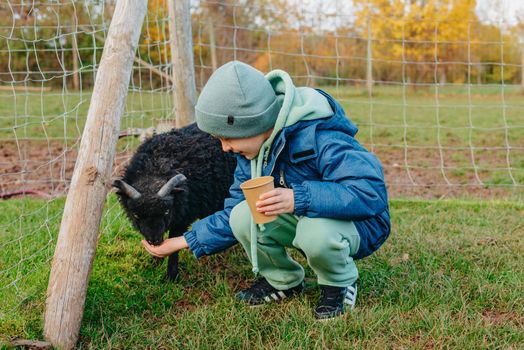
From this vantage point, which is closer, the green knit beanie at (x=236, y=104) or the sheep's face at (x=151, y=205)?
the green knit beanie at (x=236, y=104)

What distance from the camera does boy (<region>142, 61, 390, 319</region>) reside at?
2.83 m

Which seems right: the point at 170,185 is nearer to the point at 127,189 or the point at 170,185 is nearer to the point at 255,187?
the point at 127,189

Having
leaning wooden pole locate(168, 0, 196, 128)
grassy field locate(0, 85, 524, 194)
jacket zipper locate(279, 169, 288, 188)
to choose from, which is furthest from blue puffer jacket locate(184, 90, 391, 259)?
leaning wooden pole locate(168, 0, 196, 128)

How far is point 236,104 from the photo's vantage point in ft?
9.18

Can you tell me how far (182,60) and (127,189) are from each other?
191 cm

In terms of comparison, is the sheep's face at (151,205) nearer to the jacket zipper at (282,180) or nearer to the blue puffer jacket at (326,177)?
the blue puffer jacket at (326,177)

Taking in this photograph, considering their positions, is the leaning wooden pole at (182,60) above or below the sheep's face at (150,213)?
above

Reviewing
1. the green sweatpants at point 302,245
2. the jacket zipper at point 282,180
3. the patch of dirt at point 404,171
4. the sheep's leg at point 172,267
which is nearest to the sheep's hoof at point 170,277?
the sheep's leg at point 172,267

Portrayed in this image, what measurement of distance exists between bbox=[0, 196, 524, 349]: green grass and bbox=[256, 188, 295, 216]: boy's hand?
26.0 inches

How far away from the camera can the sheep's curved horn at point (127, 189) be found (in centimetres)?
353

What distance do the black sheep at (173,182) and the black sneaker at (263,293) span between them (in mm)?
598

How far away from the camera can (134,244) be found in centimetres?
431

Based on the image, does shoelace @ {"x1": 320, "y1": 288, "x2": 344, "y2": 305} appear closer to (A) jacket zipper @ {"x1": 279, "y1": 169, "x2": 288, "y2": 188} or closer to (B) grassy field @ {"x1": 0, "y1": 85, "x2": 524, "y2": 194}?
(A) jacket zipper @ {"x1": 279, "y1": 169, "x2": 288, "y2": 188}

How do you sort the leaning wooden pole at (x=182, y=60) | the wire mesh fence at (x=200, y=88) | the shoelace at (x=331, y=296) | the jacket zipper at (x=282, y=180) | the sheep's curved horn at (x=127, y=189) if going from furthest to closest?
the leaning wooden pole at (x=182, y=60), the wire mesh fence at (x=200, y=88), the sheep's curved horn at (x=127, y=189), the shoelace at (x=331, y=296), the jacket zipper at (x=282, y=180)
